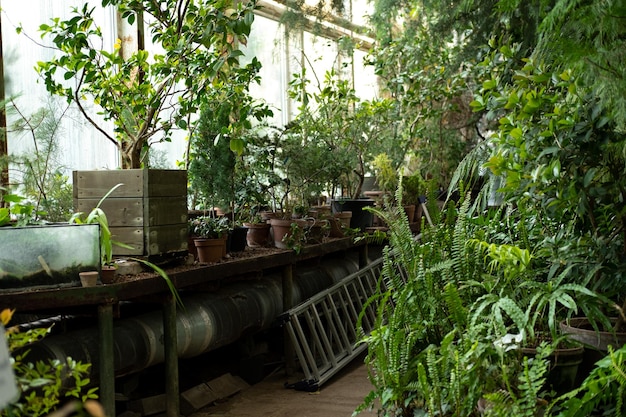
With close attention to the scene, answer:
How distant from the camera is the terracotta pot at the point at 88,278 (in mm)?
3256

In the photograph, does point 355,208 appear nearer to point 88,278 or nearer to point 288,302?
point 288,302

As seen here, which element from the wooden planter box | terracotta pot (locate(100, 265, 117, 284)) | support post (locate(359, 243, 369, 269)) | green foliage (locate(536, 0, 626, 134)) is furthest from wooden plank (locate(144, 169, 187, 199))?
support post (locate(359, 243, 369, 269))

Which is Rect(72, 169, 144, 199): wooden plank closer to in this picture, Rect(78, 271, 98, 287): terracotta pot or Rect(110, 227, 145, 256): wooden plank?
Rect(110, 227, 145, 256): wooden plank

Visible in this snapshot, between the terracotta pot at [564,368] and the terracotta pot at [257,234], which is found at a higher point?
the terracotta pot at [257,234]

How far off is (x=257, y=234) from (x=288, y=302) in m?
0.52

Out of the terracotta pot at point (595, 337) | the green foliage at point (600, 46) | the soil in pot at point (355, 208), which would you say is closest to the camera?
the green foliage at point (600, 46)

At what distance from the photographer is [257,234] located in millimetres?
5184

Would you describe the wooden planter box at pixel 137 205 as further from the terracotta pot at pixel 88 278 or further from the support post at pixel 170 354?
the terracotta pot at pixel 88 278

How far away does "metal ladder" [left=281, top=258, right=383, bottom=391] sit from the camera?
459cm

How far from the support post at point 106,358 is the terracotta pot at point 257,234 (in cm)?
193

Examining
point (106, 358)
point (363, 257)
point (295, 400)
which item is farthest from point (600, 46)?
point (363, 257)

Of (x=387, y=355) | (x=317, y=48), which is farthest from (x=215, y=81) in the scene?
(x=317, y=48)

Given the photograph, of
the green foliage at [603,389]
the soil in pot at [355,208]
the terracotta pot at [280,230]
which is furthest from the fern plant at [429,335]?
the soil in pot at [355,208]

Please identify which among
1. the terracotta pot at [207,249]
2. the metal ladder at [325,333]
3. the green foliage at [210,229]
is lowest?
the metal ladder at [325,333]
